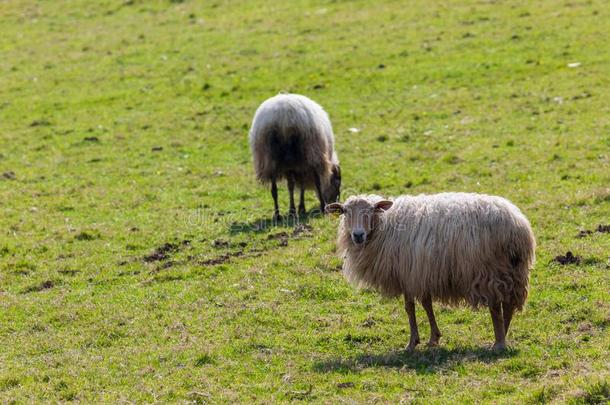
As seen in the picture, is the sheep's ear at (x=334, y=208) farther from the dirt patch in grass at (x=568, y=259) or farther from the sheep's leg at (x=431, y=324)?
the dirt patch in grass at (x=568, y=259)

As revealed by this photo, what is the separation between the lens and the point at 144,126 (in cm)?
2638

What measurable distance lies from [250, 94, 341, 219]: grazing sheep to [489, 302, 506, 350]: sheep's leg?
25.8 feet

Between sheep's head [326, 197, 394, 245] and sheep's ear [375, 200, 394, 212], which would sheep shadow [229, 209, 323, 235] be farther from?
sheep's ear [375, 200, 394, 212]

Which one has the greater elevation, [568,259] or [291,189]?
[291,189]

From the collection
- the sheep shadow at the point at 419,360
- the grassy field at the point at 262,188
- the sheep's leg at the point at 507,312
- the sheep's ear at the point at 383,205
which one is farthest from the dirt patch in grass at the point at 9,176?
the sheep's leg at the point at 507,312

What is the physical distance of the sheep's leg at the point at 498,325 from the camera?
1140 centimetres

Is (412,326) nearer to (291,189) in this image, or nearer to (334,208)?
(334,208)

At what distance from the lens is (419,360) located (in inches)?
450

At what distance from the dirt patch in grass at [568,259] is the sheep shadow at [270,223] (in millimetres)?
5504

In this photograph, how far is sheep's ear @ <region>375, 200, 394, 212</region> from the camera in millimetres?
12328

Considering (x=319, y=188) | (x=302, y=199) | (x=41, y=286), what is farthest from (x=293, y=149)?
(x=41, y=286)

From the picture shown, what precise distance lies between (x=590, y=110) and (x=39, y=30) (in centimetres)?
2371

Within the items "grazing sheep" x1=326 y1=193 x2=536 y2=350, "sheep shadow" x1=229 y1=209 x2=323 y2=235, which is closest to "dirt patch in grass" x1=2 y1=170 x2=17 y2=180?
"sheep shadow" x1=229 y1=209 x2=323 y2=235

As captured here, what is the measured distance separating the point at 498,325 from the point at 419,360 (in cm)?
105
